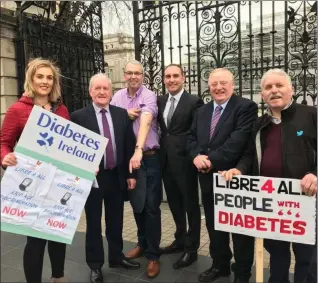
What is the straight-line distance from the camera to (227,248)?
3.19 metres

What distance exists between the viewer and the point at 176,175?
344 centimetres

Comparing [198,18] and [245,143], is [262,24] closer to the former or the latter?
[198,18]

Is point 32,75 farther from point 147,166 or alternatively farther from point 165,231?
point 165,231

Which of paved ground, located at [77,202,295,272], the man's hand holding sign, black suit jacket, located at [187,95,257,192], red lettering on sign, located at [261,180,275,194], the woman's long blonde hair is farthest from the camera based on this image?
paved ground, located at [77,202,295,272]

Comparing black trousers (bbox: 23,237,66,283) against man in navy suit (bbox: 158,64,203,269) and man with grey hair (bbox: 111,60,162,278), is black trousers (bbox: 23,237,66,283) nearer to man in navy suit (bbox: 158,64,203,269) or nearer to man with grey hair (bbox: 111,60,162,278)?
man with grey hair (bbox: 111,60,162,278)

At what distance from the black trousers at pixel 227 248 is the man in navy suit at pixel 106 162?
79 centimetres

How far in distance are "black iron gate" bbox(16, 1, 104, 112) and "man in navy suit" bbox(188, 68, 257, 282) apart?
3862mm

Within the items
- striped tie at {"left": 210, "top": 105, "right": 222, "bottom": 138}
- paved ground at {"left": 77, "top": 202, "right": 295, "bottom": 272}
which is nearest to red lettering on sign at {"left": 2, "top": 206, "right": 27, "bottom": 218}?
striped tie at {"left": 210, "top": 105, "right": 222, "bottom": 138}

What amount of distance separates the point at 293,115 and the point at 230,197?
0.80 meters

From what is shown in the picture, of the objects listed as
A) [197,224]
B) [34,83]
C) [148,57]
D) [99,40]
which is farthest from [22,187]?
[99,40]

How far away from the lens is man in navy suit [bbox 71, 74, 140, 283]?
3.10 m

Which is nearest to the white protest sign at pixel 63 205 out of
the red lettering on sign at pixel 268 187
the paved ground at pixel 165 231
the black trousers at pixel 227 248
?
the black trousers at pixel 227 248

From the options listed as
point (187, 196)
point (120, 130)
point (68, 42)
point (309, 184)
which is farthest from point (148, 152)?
point (68, 42)

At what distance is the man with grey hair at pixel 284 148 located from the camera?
2.48m
